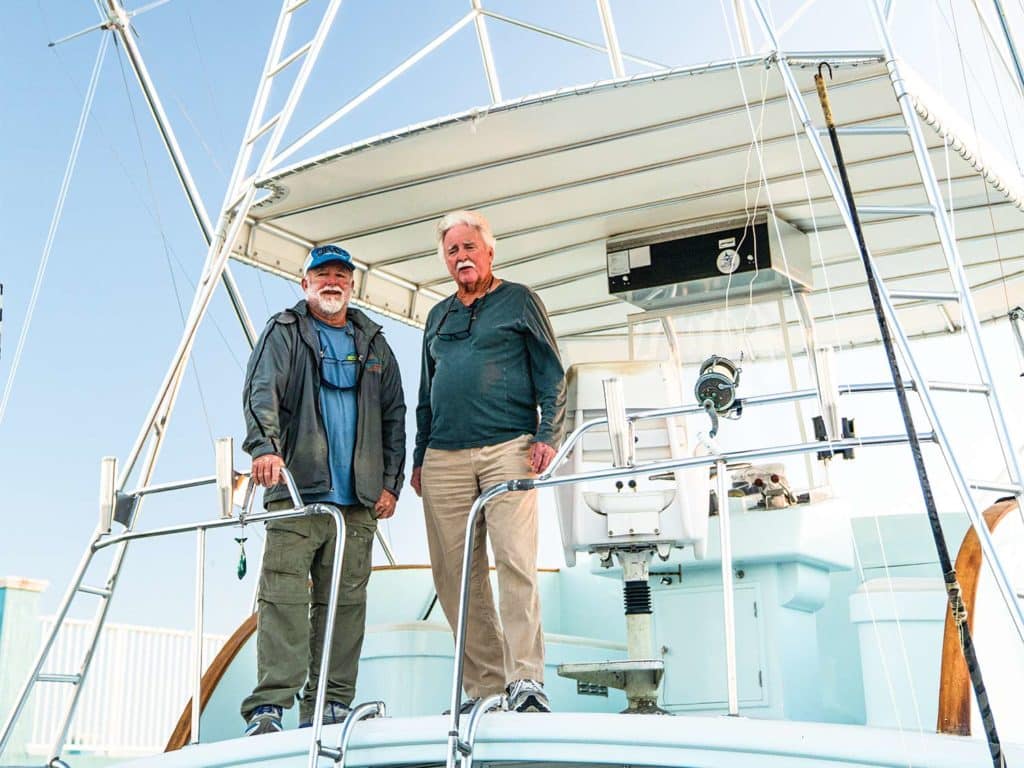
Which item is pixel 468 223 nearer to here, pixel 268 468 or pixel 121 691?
pixel 268 468

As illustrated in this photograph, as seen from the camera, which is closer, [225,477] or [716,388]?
[716,388]

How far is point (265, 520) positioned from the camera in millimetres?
3592

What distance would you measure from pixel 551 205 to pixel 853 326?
2477mm

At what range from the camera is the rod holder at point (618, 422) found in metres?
3.08

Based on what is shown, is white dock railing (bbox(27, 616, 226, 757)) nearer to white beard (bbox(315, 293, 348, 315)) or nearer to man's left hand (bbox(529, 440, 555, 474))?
white beard (bbox(315, 293, 348, 315))

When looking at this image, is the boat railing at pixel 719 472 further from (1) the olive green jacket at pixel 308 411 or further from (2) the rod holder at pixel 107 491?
(2) the rod holder at pixel 107 491

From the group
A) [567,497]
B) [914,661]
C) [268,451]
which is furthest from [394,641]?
[914,661]

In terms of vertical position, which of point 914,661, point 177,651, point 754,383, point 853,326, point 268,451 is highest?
point 853,326

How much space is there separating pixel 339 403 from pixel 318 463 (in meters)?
0.25

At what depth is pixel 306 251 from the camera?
243 inches

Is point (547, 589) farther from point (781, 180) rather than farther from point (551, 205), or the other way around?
point (781, 180)

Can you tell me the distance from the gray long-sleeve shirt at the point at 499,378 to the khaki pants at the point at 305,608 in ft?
1.46

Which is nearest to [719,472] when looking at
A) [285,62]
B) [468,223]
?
[468,223]

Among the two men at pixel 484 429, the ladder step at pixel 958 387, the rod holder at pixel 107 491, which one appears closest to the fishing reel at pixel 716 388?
the ladder step at pixel 958 387
